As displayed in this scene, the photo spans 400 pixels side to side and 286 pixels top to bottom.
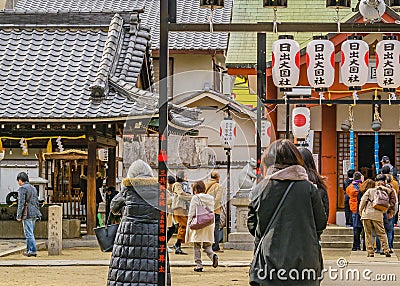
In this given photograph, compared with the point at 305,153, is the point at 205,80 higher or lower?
higher

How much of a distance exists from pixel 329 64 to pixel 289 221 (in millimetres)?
8558

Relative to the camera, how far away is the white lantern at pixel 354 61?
575 inches

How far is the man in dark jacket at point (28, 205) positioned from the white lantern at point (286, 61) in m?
5.90

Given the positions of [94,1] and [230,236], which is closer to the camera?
[230,236]

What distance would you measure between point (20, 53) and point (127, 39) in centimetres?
292

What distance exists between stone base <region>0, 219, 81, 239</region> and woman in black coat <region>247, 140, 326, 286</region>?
46.0 ft

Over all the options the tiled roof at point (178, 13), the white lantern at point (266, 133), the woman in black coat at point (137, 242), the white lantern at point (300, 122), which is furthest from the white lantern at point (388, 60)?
the tiled roof at point (178, 13)

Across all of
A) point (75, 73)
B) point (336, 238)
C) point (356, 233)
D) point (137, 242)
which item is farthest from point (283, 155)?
point (75, 73)

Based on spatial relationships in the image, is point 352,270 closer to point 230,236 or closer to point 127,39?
point 230,236

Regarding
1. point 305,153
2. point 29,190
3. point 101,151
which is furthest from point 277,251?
point 101,151

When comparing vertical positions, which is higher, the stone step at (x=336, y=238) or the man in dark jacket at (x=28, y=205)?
the man in dark jacket at (x=28, y=205)

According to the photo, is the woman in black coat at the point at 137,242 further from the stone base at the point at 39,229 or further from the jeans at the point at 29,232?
the stone base at the point at 39,229

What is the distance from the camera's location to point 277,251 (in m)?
6.80

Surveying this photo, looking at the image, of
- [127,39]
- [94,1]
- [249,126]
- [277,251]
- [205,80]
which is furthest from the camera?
[94,1]
